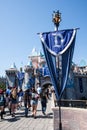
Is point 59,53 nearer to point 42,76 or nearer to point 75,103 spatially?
point 75,103

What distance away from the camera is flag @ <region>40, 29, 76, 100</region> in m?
10.5

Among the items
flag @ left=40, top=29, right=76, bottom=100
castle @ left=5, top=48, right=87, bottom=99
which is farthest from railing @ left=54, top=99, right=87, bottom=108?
castle @ left=5, top=48, right=87, bottom=99

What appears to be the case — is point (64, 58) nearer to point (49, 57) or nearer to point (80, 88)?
point (49, 57)

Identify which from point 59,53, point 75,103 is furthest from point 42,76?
point 75,103

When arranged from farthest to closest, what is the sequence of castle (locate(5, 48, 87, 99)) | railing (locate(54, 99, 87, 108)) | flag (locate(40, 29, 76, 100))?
castle (locate(5, 48, 87, 99)) → flag (locate(40, 29, 76, 100)) → railing (locate(54, 99, 87, 108))

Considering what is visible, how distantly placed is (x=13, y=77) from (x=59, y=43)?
5153 cm

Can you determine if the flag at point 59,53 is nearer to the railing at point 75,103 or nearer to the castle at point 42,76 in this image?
the railing at point 75,103

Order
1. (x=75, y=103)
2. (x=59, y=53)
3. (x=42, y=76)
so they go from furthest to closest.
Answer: (x=42, y=76), (x=59, y=53), (x=75, y=103)

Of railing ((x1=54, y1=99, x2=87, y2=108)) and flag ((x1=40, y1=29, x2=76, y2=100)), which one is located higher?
flag ((x1=40, y1=29, x2=76, y2=100))

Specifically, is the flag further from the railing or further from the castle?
the castle

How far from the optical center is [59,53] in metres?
10.6

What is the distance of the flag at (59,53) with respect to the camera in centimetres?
1046

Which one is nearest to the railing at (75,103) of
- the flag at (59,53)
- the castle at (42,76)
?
the flag at (59,53)

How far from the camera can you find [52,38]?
1080 cm
